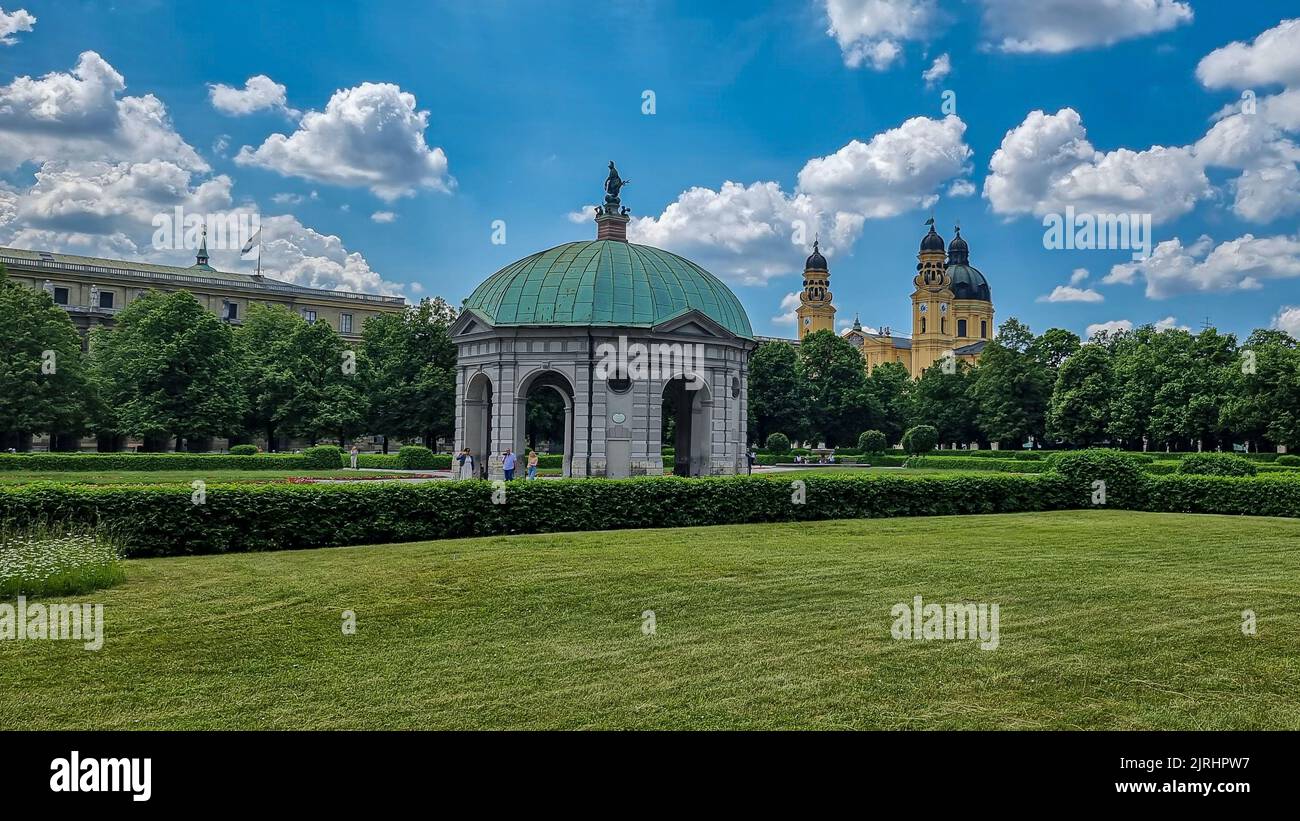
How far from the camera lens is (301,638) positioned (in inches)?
431

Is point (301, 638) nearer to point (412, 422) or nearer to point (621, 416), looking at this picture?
point (621, 416)

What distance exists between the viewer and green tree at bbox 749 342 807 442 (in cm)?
7244

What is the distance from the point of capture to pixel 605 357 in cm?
3400

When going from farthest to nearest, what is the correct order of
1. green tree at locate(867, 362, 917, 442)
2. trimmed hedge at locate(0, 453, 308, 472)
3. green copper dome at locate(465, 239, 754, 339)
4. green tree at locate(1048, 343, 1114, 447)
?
green tree at locate(867, 362, 917, 442) → green tree at locate(1048, 343, 1114, 447) → trimmed hedge at locate(0, 453, 308, 472) → green copper dome at locate(465, 239, 754, 339)

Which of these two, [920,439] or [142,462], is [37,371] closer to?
[142,462]

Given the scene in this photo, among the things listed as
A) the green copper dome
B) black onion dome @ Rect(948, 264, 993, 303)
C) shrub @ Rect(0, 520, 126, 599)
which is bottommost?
shrub @ Rect(0, 520, 126, 599)

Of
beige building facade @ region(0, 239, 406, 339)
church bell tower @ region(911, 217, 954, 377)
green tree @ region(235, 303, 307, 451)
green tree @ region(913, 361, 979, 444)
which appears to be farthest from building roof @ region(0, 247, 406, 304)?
church bell tower @ region(911, 217, 954, 377)

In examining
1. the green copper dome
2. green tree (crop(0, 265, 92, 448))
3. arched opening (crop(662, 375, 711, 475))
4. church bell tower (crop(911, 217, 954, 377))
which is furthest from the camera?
church bell tower (crop(911, 217, 954, 377))

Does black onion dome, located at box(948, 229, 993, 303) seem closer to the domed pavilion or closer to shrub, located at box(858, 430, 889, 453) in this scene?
shrub, located at box(858, 430, 889, 453)

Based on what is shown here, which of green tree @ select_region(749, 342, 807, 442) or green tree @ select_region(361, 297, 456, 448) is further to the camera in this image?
green tree @ select_region(749, 342, 807, 442)

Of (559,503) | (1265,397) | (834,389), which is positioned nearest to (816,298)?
(834,389)

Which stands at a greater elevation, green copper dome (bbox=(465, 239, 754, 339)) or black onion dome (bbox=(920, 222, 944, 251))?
black onion dome (bbox=(920, 222, 944, 251))

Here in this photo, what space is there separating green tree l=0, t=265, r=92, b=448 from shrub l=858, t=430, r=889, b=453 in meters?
54.1
